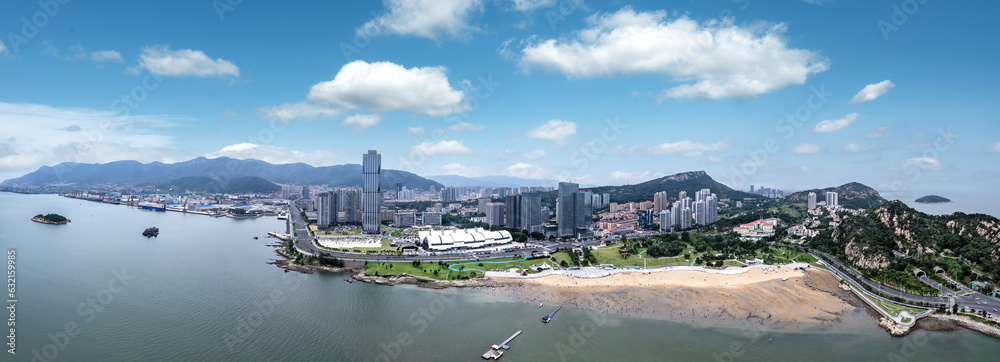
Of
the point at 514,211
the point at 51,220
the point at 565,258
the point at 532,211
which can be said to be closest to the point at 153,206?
the point at 51,220

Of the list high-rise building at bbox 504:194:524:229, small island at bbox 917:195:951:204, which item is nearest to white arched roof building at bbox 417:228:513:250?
high-rise building at bbox 504:194:524:229

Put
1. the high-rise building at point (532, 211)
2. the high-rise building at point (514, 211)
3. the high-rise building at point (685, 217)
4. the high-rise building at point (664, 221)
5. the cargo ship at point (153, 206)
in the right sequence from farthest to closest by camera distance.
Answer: the cargo ship at point (153, 206), the high-rise building at point (685, 217), the high-rise building at point (664, 221), the high-rise building at point (514, 211), the high-rise building at point (532, 211)

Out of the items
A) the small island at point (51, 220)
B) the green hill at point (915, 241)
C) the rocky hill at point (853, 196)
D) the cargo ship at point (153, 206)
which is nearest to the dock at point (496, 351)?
the green hill at point (915, 241)

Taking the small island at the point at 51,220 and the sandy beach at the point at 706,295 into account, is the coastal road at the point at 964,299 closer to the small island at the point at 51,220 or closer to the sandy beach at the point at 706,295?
the sandy beach at the point at 706,295

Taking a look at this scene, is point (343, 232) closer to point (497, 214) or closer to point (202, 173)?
point (497, 214)

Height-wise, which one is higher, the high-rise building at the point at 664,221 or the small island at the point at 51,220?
the high-rise building at the point at 664,221

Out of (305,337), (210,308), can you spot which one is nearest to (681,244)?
(305,337)
